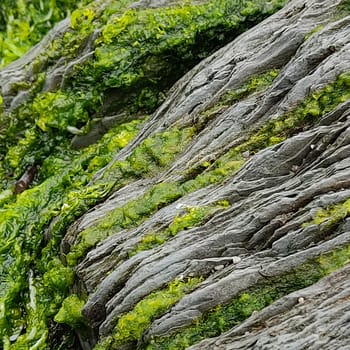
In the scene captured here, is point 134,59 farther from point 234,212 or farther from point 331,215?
point 331,215

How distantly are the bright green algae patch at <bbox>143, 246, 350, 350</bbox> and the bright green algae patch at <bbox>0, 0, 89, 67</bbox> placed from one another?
452 centimetres

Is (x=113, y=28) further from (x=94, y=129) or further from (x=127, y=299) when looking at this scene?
(x=127, y=299)

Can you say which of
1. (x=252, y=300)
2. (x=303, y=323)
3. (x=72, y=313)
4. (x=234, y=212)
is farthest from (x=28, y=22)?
(x=303, y=323)

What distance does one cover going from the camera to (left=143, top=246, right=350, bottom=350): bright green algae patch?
2.48 metres

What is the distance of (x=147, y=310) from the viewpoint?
286 cm

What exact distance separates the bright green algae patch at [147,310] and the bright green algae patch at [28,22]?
13.9 ft

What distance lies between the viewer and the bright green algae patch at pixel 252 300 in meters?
2.48

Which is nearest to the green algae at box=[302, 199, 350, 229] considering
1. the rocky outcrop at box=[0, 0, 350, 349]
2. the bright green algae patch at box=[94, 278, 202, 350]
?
the rocky outcrop at box=[0, 0, 350, 349]

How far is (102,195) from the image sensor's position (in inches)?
150

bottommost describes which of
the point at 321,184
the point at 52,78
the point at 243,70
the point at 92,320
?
the point at 92,320

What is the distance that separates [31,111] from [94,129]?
75 centimetres

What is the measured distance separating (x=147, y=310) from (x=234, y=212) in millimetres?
693

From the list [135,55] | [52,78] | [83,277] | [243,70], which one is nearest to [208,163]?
[243,70]

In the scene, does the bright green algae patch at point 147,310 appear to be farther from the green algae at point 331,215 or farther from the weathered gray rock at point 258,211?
the green algae at point 331,215
